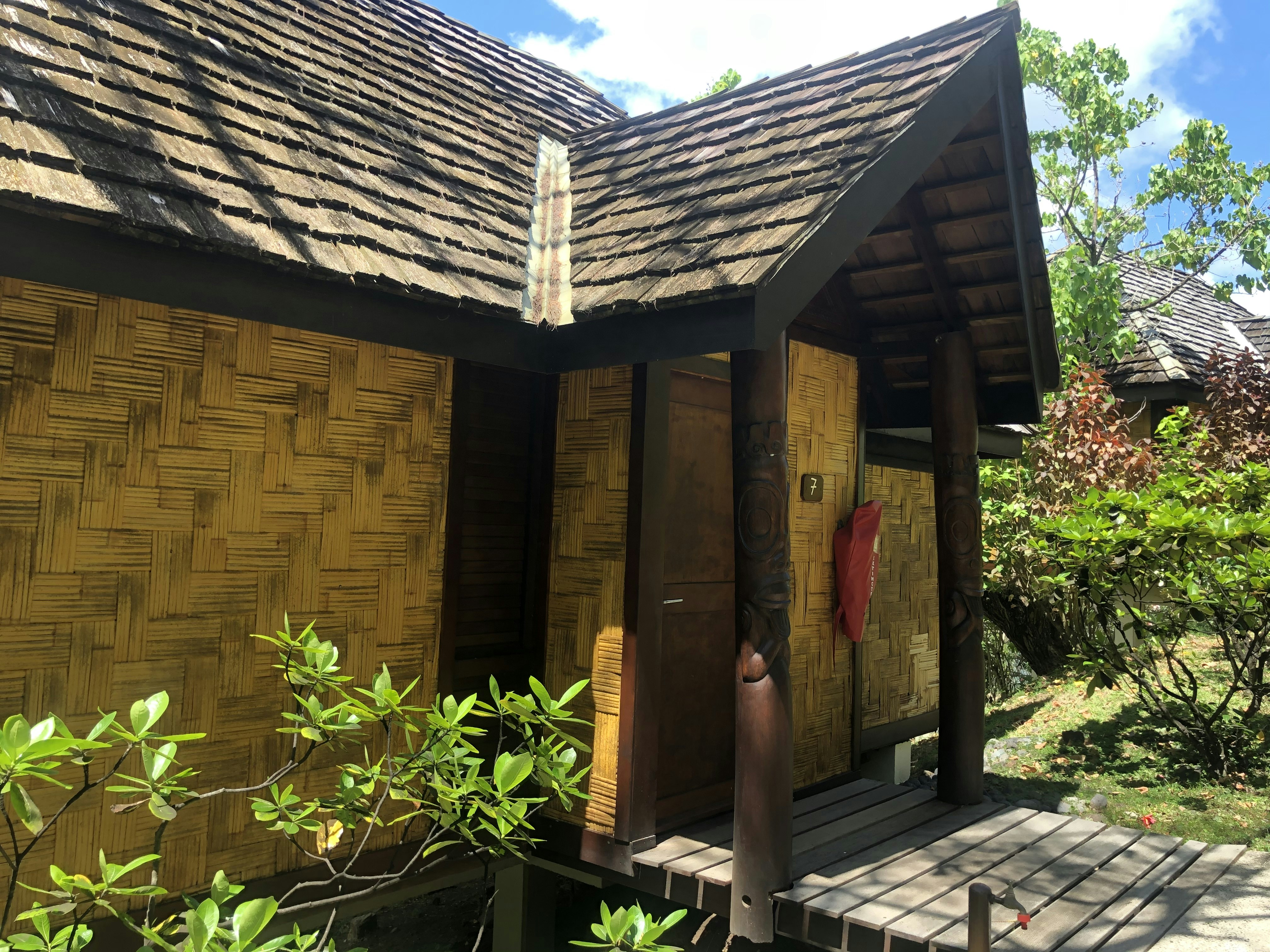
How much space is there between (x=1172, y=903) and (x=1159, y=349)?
12.6 meters

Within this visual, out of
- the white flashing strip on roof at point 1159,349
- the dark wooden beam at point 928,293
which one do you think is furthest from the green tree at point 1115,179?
the dark wooden beam at point 928,293

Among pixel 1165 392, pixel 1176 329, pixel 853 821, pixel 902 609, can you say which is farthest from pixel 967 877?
pixel 1176 329

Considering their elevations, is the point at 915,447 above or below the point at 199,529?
above

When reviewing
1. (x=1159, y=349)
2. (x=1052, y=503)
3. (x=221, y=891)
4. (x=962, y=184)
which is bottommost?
(x=221, y=891)

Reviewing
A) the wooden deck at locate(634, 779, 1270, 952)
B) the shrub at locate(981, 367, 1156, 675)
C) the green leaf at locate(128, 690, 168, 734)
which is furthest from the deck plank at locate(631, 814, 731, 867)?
the shrub at locate(981, 367, 1156, 675)

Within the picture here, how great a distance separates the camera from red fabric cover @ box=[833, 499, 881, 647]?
5.66m

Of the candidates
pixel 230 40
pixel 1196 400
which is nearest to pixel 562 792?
pixel 230 40

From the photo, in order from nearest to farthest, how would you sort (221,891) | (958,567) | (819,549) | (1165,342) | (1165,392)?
(221,891)
(958,567)
(819,549)
(1165,392)
(1165,342)

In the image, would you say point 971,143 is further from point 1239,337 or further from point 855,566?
point 1239,337

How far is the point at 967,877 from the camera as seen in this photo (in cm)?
389

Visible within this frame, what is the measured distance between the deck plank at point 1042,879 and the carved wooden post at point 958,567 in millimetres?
629

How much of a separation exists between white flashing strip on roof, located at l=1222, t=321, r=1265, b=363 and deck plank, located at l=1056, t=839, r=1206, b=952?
15593 millimetres

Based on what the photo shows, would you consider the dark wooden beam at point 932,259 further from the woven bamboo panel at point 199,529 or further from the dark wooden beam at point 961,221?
the woven bamboo panel at point 199,529

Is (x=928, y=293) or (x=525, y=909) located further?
(x=928, y=293)
